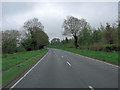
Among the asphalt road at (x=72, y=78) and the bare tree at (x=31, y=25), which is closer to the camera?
the asphalt road at (x=72, y=78)

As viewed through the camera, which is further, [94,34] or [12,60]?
[94,34]

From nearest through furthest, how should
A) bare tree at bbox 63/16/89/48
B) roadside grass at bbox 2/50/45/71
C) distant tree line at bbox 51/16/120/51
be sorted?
roadside grass at bbox 2/50/45/71
distant tree line at bbox 51/16/120/51
bare tree at bbox 63/16/89/48

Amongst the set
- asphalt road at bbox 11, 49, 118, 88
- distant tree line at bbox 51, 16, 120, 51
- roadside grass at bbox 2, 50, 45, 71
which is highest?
distant tree line at bbox 51, 16, 120, 51

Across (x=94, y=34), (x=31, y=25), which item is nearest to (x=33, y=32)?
(x=31, y=25)

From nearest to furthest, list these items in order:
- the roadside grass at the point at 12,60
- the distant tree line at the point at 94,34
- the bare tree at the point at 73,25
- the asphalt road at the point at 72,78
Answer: the asphalt road at the point at 72,78 → the roadside grass at the point at 12,60 → the distant tree line at the point at 94,34 → the bare tree at the point at 73,25

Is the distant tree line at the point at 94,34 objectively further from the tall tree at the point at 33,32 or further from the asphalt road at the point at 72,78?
the asphalt road at the point at 72,78

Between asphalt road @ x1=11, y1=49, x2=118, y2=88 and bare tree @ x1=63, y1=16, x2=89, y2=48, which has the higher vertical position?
bare tree @ x1=63, y1=16, x2=89, y2=48

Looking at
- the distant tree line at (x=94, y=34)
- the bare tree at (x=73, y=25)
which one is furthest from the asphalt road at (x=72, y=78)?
the bare tree at (x=73, y=25)

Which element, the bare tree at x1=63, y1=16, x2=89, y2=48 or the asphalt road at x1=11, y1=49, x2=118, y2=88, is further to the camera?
the bare tree at x1=63, y1=16, x2=89, y2=48

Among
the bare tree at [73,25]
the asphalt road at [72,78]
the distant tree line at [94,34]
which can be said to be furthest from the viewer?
the bare tree at [73,25]

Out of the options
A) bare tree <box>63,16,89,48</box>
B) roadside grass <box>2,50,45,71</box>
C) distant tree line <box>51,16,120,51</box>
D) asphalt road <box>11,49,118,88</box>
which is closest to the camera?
asphalt road <box>11,49,118,88</box>

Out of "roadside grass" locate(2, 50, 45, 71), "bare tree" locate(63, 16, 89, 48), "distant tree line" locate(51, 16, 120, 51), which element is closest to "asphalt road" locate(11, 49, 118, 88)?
"roadside grass" locate(2, 50, 45, 71)

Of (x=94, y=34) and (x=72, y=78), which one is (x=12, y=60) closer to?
(x=72, y=78)

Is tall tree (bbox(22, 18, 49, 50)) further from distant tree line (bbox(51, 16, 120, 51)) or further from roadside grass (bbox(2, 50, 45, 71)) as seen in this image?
roadside grass (bbox(2, 50, 45, 71))
